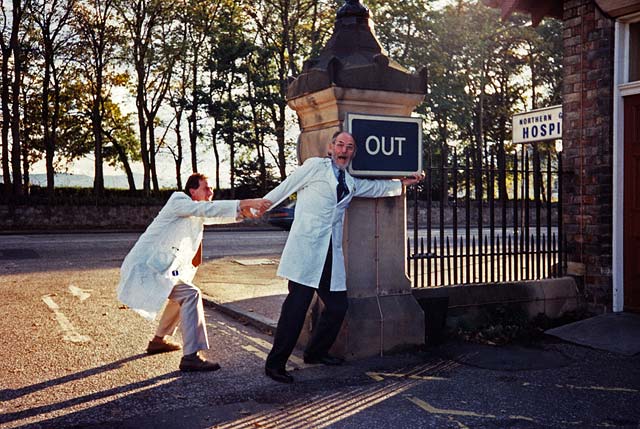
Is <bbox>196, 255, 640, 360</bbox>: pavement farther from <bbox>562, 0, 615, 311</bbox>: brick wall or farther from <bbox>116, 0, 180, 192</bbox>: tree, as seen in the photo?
<bbox>116, 0, 180, 192</bbox>: tree

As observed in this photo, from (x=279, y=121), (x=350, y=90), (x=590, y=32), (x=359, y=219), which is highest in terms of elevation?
(x=279, y=121)

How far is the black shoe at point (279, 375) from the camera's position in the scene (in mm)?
5207

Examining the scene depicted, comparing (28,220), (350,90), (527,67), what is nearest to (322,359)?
(350,90)

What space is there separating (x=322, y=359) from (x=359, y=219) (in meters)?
1.32

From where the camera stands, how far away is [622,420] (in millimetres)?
4375

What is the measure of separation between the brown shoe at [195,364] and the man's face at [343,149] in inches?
79.2

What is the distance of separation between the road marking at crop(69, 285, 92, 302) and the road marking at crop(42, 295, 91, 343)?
1.80ft

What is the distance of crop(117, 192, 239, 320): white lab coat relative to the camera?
18.5ft

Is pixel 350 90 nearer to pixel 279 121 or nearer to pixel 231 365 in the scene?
pixel 231 365

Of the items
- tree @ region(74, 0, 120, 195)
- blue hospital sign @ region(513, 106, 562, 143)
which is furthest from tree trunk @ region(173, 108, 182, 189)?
blue hospital sign @ region(513, 106, 562, 143)

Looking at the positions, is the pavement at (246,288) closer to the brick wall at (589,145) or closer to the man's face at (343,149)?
the man's face at (343,149)

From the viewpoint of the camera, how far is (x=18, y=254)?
15516 mm

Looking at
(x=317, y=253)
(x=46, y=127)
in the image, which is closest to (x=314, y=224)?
(x=317, y=253)

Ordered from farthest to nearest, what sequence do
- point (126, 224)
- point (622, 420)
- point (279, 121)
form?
point (279, 121), point (126, 224), point (622, 420)
